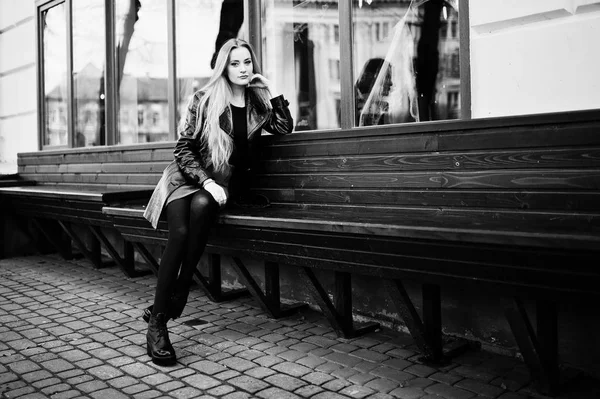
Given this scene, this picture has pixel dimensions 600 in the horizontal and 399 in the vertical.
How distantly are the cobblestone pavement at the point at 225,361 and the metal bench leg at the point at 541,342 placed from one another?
9 centimetres

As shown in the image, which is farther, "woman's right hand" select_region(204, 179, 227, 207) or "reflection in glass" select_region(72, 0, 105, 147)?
"reflection in glass" select_region(72, 0, 105, 147)

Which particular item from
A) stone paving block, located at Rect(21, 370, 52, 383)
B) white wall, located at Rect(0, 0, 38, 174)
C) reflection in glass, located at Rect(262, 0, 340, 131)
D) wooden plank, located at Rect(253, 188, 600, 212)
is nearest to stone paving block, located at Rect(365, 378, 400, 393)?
wooden plank, located at Rect(253, 188, 600, 212)

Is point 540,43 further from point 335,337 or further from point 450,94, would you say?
point 335,337

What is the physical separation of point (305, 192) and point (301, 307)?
2.93 ft

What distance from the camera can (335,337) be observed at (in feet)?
13.7

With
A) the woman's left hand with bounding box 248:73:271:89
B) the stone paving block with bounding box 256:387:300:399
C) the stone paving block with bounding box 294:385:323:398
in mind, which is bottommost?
the stone paving block with bounding box 256:387:300:399

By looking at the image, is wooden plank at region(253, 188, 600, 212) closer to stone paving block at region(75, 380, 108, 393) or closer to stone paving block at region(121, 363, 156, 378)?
stone paving block at region(121, 363, 156, 378)

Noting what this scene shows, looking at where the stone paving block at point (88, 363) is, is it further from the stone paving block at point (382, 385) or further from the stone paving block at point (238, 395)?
the stone paving block at point (382, 385)

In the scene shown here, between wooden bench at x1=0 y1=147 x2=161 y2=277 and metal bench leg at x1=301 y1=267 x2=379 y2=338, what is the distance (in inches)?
89.2

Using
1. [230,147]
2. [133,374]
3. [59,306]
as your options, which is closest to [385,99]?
[230,147]

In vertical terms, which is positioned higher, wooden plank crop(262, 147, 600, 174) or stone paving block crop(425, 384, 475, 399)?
wooden plank crop(262, 147, 600, 174)

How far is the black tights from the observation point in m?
3.95

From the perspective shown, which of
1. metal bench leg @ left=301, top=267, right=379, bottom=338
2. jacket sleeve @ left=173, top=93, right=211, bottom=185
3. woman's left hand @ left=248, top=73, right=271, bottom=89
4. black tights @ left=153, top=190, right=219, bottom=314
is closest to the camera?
black tights @ left=153, top=190, right=219, bottom=314

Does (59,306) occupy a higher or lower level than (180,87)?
lower
